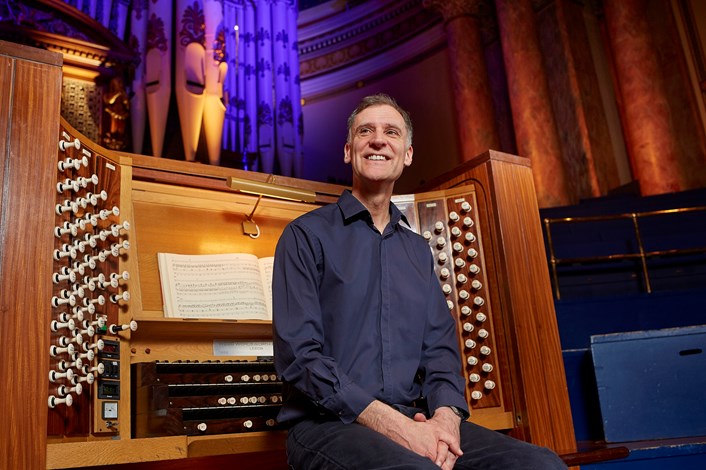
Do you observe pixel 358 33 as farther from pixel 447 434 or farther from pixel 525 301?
pixel 447 434

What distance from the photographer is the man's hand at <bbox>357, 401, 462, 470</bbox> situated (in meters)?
1.56

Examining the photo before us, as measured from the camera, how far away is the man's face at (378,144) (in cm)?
202

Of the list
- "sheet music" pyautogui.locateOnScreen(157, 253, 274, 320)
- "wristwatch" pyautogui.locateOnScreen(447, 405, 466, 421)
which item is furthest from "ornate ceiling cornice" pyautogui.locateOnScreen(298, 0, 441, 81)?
"wristwatch" pyautogui.locateOnScreen(447, 405, 466, 421)

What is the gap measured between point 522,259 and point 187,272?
4.45ft

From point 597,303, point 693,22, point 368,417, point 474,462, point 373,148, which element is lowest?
point 474,462

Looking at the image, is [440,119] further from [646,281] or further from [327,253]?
[327,253]

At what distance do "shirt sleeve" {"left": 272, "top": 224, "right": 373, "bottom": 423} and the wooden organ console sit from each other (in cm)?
52

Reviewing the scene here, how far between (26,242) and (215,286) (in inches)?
37.2

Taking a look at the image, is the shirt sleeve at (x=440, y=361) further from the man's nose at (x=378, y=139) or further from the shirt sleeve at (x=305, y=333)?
the man's nose at (x=378, y=139)

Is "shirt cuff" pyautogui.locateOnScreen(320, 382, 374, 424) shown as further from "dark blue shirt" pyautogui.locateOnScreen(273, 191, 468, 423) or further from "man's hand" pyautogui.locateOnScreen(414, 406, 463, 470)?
"man's hand" pyautogui.locateOnScreen(414, 406, 463, 470)

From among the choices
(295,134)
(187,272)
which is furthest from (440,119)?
(187,272)

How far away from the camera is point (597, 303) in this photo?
4770mm

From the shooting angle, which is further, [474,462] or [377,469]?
[474,462]

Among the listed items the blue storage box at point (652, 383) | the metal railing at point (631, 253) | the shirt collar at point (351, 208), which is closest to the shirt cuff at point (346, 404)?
the shirt collar at point (351, 208)
